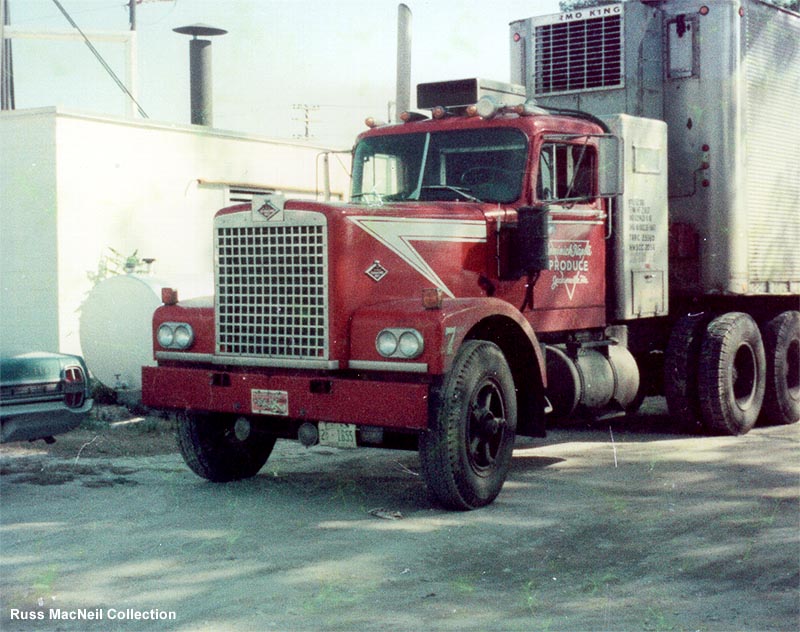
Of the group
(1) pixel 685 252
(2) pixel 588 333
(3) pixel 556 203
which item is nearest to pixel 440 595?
(3) pixel 556 203

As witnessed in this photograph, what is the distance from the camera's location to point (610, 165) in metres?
9.26

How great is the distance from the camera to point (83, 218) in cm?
1438

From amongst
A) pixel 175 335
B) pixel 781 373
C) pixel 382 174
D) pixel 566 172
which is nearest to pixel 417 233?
pixel 382 174

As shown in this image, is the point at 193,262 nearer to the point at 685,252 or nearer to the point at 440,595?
the point at 685,252

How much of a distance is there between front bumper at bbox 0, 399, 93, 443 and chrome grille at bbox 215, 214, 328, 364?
1132mm

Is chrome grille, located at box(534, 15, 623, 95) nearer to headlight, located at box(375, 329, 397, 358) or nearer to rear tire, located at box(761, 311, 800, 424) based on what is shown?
rear tire, located at box(761, 311, 800, 424)

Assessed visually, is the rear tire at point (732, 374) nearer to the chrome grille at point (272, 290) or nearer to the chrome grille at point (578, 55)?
the chrome grille at point (578, 55)

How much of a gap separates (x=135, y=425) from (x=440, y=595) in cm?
675

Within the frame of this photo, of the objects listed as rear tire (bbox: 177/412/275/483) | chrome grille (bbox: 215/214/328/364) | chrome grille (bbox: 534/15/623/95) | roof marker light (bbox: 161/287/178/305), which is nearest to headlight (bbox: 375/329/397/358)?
chrome grille (bbox: 215/214/328/364)

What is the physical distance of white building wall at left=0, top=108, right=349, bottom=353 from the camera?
1402 centimetres

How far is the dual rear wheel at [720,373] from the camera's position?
11406mm

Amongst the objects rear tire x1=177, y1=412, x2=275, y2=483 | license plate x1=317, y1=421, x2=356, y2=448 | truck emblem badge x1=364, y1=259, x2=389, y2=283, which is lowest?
rear tire x1=177, y1=412, x2=275, y2=483

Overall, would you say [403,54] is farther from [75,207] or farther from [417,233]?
[417,233]

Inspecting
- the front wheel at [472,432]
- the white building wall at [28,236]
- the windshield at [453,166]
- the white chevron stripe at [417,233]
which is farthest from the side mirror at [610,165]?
the white building wall at [28,236]
